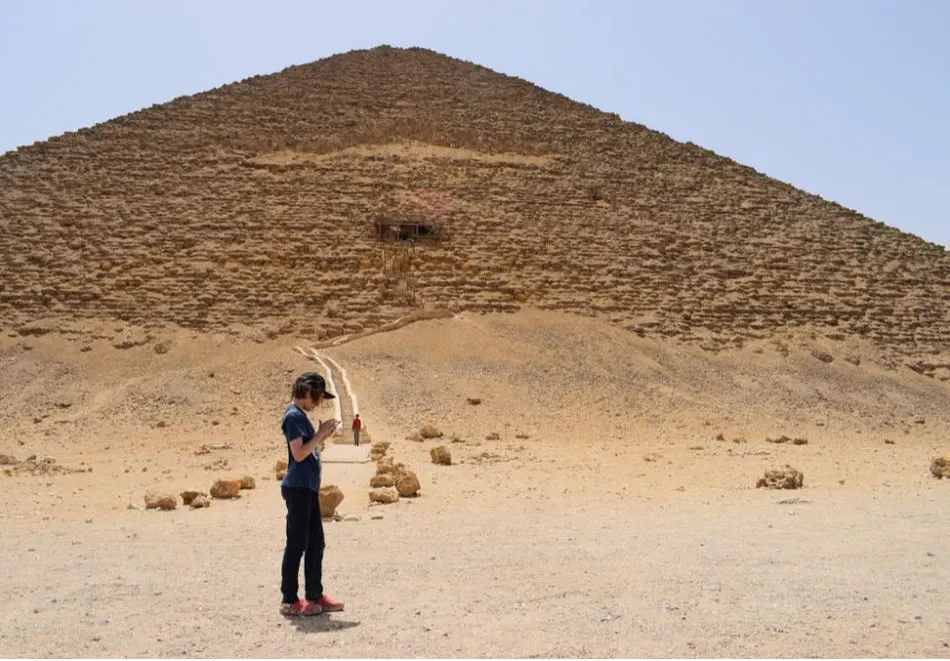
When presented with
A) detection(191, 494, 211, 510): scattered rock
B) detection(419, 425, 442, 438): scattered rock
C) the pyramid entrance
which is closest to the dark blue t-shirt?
detection(191, 494, 211, 510): scattered rock

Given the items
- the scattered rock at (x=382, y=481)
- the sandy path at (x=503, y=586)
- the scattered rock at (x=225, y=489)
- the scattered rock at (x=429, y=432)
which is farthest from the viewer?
the scattered rock at (x=429, y=432)

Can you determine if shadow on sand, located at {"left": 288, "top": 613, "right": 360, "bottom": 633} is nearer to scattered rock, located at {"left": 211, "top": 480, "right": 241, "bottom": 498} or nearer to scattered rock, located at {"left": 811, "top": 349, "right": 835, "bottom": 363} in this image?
scattered rock, located at {"left": 211, "top": 480, "right": 241, "bottom": 498}

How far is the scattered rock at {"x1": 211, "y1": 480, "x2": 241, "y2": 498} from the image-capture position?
901 centimetres

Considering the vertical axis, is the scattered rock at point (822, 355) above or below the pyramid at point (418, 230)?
below

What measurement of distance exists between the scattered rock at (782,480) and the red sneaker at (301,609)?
6406 mm

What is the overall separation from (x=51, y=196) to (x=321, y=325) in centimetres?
973

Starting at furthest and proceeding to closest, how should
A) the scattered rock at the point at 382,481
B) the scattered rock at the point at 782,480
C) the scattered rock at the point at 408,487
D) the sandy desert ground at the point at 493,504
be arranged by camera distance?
the scattered rock at the point at 782,480 → the scattered rock at the point at 382,481 → the scattered rock at the point at 408,487 → the sandy desert ground at the point at 493,504

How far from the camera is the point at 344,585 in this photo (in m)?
5.18

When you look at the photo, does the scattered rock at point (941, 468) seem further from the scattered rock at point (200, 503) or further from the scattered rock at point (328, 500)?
the scattered rock at point (200, 503)

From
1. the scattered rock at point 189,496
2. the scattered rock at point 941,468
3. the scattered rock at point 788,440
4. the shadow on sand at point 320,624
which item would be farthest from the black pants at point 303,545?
the scattered rock at point 788,440

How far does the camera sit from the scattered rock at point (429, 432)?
46.8 feet

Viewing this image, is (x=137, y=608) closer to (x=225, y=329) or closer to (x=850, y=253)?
(x=225, y=329)

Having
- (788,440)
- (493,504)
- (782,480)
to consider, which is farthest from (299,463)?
(788,440)

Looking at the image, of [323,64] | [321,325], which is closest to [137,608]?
[321,325]
